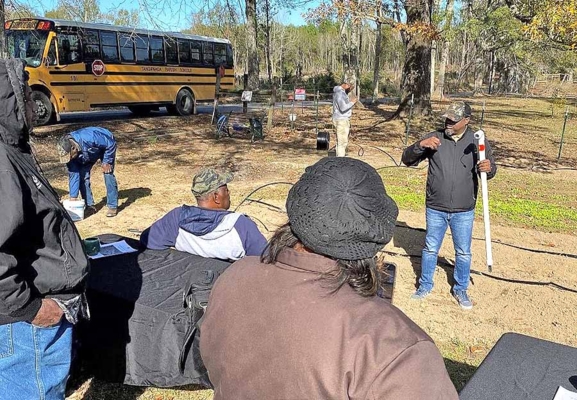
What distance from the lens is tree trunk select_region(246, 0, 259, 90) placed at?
17734 mm

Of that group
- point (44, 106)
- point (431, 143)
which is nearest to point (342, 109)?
point (431, 143)

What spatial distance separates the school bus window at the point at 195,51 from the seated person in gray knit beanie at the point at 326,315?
17980mm

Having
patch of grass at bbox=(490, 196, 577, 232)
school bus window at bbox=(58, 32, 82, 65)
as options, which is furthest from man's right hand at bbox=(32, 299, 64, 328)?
school bus window at bbox=(58, 32, 82, 65)

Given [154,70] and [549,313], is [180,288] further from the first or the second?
[154,70]

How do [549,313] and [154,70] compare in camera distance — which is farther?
[154,70]

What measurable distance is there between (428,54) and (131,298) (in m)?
14.6

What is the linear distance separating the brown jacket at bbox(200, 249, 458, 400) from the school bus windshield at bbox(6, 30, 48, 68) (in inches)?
550

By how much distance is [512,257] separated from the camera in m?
5.09

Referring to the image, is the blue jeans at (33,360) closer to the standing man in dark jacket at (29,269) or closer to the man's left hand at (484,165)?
the standing man in dark jacket at (29,269)

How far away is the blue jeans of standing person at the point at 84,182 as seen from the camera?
19.6 ft

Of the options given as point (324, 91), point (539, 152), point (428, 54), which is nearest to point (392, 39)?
point (324, 91)

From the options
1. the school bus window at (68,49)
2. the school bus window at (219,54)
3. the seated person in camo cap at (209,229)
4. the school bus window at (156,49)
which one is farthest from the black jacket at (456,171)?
the school bus window at (219,54)

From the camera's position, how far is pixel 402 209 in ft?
22.1

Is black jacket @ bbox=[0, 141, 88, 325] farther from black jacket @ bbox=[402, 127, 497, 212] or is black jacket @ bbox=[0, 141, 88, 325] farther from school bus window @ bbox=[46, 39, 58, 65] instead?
school bus window @ bbox=[46, 39, 58, 65]
